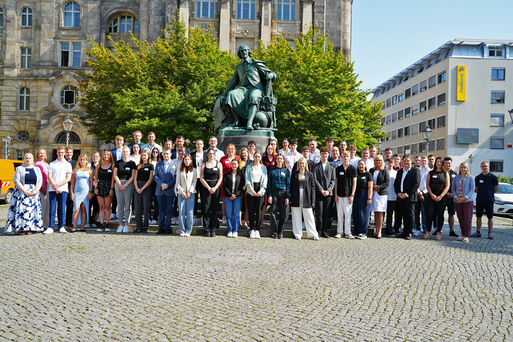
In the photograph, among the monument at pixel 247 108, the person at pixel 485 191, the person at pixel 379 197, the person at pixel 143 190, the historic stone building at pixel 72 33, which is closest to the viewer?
the person at pixel 143 190

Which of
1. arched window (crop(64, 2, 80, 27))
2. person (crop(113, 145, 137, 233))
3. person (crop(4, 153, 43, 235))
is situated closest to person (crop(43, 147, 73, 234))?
person (crop(4, 153, 43, 235))

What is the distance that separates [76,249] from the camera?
823cm

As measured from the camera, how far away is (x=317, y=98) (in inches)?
1153

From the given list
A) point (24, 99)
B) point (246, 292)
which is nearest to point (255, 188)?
point (246, 292)

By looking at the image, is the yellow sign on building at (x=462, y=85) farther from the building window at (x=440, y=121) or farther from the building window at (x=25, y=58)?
the building window at (x=25, y=58)

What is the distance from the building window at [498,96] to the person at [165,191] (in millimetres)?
59389

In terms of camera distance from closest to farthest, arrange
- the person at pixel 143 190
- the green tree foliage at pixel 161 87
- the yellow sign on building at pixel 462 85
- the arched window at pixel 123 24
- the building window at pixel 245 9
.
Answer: the person at pixel 143 190 → the green tree foliage at pixel 161 87 → the building window at pixel 245 9 → the arched window at pixel 123 24 → the yellow sign on building at pixel 462 85

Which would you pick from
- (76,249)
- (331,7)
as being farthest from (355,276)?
(331,7)

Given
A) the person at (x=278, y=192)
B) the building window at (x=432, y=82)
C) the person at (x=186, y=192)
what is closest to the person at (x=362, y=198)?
the person at (x=278, y=192)

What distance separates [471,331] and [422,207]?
25.9ft

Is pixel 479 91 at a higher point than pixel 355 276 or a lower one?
higher

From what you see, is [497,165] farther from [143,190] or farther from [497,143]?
[143,190]

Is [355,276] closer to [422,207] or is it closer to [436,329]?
[436,329]

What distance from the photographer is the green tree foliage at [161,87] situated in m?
27.9
